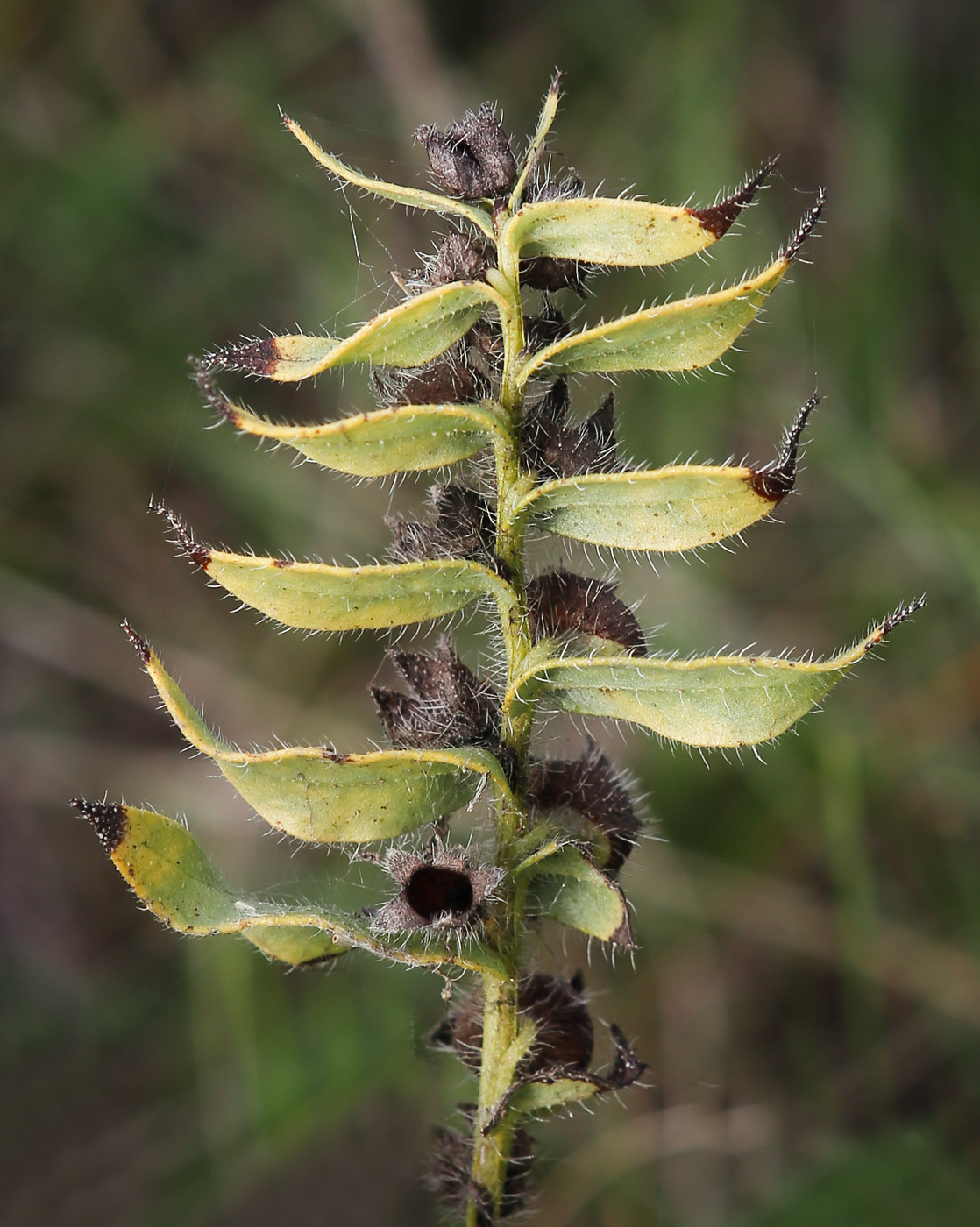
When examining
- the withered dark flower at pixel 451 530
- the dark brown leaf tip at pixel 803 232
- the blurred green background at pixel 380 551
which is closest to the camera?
the dark brown leaf tip at pixel 803 232

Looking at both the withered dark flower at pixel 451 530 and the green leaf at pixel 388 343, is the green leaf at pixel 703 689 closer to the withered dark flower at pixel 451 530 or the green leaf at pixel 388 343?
the withered dark flower at pixel 451 530

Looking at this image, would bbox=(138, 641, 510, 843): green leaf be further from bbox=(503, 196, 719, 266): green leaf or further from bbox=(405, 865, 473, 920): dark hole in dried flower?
bbox=(503, 196, 719, 266): green leaf

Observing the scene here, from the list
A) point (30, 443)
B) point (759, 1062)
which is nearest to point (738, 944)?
point (759, 1062)

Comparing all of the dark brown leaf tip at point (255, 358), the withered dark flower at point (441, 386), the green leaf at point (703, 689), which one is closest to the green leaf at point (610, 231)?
the withered dark flower at point (441, 386)

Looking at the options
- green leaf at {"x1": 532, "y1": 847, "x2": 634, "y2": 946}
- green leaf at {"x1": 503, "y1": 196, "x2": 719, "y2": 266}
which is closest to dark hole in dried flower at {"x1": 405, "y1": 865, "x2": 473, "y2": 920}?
green leaf at {"x1": 532, "y1": 847, "x2": 634, "y2": 946}

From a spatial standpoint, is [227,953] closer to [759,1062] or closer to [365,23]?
[759,1062]

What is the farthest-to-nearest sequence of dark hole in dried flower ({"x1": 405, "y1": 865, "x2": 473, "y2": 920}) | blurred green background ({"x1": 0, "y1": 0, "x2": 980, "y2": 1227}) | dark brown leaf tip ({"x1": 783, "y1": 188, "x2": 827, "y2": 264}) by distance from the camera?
blurred green background ({"x1": 0, "y1": 0, "x2": 980, "y2": 1227}) < dark hole in dried flower ({"x1": 405, "y1": 865, "x2": 473, "y2": 920}) < dark brown leaf tip ({"x1": 783, "y1": 188, "x2": 827, "y2": 264})
